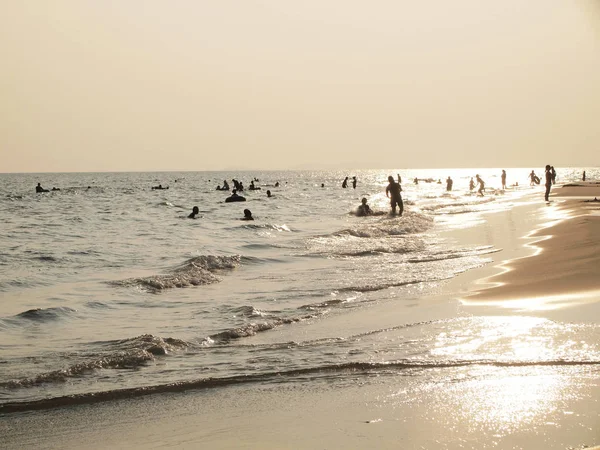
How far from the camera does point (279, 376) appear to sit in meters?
6.31

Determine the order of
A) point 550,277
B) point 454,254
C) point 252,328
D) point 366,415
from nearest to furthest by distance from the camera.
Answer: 1. point 366,415
2. point 252,328
3. point 550,277
4. point 454,254

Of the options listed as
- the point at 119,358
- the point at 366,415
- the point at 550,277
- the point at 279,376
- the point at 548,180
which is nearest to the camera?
the point at 366,415

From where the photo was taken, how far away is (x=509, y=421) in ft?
14.4

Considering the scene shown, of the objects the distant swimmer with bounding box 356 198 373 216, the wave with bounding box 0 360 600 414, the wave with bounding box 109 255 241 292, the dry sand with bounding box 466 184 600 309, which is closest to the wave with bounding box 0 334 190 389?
the wave with bounding box 0 360 600 414

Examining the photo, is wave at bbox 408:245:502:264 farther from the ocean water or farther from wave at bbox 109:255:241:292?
wave at bbox 109:255:241:292

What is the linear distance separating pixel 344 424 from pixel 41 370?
3782 millimetres

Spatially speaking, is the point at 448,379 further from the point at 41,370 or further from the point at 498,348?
the point at 41,370

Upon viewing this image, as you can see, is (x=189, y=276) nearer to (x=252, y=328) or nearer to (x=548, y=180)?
(x=252, y=328)

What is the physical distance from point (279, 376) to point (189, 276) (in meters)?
8.07

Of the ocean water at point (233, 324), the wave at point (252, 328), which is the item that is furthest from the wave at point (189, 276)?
the wave at point (252, 328)

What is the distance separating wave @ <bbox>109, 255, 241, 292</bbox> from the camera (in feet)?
43.2

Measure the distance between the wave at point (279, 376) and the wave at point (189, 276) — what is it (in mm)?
6714

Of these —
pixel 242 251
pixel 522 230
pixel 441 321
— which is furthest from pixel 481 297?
pixel 522 230

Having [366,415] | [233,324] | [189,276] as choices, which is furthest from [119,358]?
[189,276]
